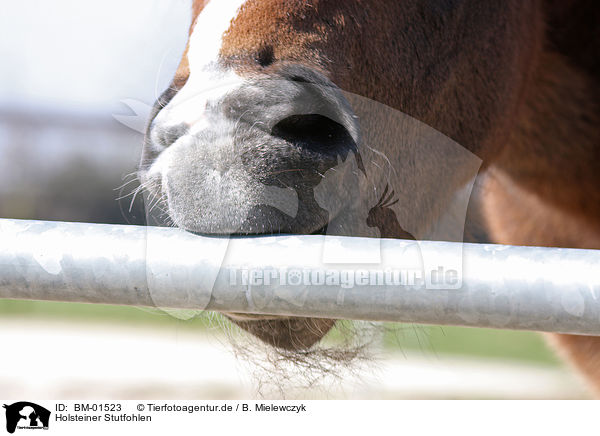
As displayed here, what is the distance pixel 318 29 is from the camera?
4.24ft

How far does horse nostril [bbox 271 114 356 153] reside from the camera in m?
1.18

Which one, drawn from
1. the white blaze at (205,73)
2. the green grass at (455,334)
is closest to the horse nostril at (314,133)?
the white blaze at (205,73)

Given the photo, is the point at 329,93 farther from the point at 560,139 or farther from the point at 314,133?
the point at 560,139

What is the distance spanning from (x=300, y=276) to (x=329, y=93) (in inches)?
Answer: 21.8

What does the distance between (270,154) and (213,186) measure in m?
0.12

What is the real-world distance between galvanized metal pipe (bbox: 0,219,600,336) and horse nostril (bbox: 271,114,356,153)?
0.39m

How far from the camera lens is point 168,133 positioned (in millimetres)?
1170

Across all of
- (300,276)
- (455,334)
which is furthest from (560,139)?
(455,334)

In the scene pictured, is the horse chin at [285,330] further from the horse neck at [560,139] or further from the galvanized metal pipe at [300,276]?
the horse neck at [560,139]

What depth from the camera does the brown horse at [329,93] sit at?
3.67 ft

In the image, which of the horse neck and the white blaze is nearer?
the white blaze
